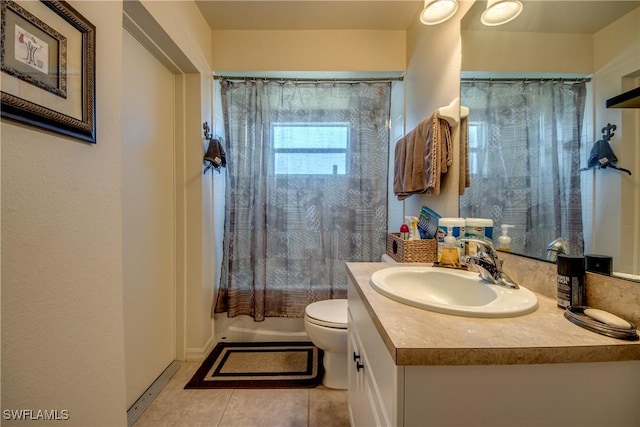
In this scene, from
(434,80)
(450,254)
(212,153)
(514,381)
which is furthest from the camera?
(212,153)

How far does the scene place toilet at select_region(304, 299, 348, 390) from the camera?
4.38 feet

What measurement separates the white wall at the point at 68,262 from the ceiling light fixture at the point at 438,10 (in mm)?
1301

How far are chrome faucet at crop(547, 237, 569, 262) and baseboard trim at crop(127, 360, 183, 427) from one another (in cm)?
190

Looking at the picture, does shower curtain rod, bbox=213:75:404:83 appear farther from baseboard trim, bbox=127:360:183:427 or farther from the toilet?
baseboard trim, bbox=127:360:183:427

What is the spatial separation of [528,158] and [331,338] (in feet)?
3.95

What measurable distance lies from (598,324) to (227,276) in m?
1.85

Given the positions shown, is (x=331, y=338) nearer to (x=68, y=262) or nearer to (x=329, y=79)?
(x=68, y=262)

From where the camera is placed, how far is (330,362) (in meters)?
1.42

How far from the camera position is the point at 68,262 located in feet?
A: 2.18

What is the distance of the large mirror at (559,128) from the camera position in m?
0.58

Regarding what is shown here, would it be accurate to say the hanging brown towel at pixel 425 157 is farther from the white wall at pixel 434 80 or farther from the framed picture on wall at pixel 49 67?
the framed picture on wall at pixel 49 67

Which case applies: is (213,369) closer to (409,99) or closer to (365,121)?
(365,121)

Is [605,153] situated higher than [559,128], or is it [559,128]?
[559,128]

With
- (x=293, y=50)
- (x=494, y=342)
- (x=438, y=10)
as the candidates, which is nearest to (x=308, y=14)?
(x=293, y=50)
